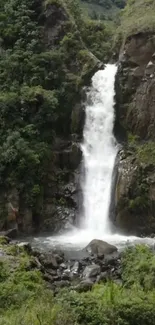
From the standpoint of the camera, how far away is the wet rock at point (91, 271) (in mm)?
19500

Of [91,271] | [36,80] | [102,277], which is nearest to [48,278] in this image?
[91,271]

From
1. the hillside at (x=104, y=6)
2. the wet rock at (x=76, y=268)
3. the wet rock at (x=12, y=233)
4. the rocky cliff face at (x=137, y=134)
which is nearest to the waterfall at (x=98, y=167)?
the rocky cliff face at (x=137, y=134)

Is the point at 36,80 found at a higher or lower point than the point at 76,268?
higher

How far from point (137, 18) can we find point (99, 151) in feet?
44.8

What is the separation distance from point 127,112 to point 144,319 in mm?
21186

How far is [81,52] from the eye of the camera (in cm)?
3519

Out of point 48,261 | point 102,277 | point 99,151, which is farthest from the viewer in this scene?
point 99,151

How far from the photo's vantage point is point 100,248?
2227cm

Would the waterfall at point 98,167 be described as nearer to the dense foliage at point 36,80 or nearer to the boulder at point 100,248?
the boulder at point 100,248

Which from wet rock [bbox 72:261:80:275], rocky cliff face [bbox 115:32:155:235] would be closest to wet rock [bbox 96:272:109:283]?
wet rock [bbox 72:261:80:275]

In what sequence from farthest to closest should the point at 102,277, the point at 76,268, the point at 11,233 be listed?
the point at 11,233
the point at 76,268
the point at 102,277

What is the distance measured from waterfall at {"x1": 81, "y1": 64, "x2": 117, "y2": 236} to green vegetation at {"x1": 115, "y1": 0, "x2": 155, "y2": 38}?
3.19m

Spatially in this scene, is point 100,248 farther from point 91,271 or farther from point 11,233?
point 11,233

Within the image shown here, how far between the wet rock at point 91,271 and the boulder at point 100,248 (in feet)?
5.60
